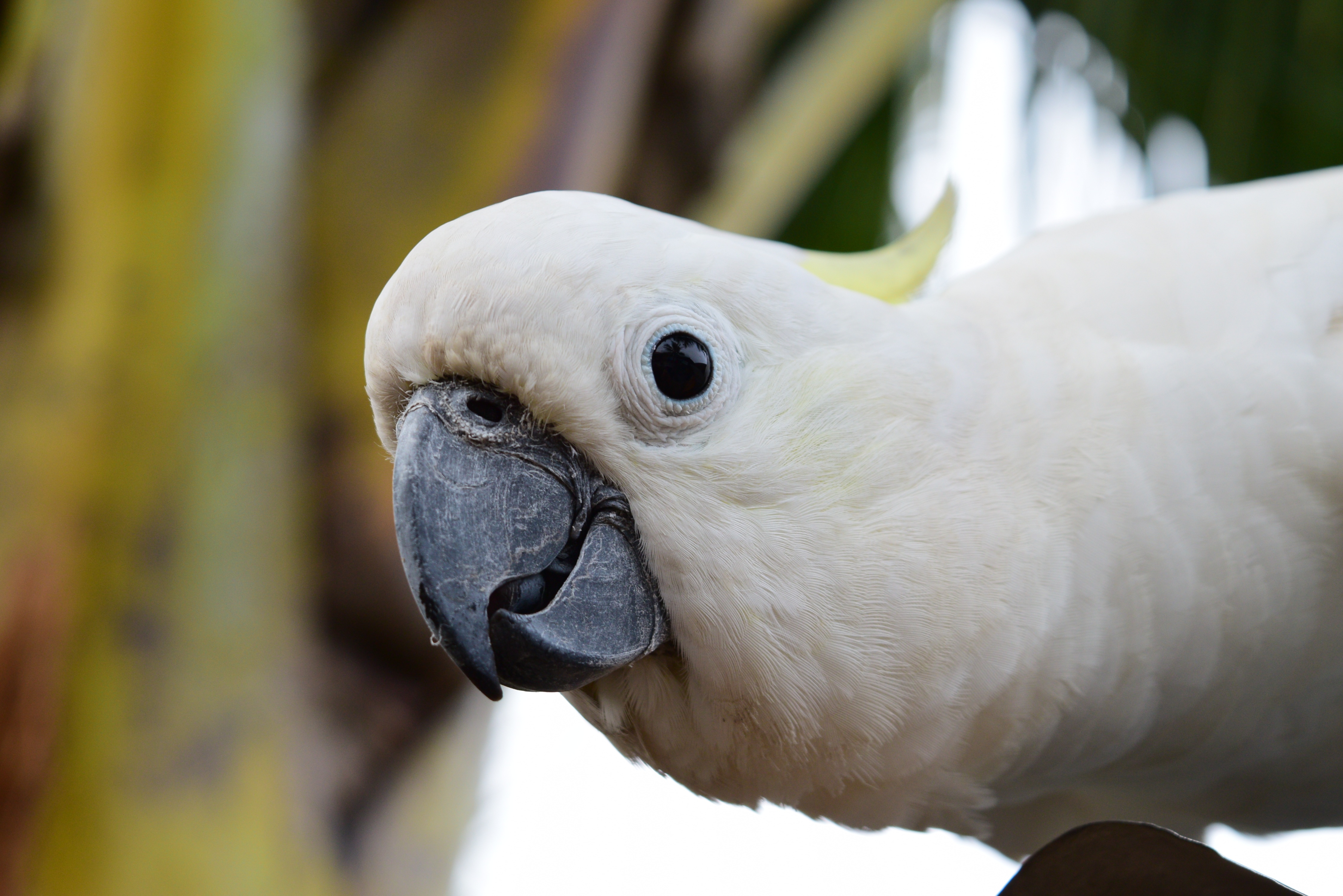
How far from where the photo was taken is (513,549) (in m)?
0.77

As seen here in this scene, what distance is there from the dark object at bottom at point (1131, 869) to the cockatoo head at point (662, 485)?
142mm

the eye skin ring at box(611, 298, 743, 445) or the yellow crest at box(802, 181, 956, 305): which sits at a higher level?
the yellow crest at box(802, 181, 956, 305)

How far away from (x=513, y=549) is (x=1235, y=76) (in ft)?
7.62

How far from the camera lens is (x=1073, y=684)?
0.89 metres

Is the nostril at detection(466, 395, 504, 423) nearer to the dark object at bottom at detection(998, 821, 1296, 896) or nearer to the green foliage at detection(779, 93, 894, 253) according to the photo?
the dark object at bottom at detection(998, 821, 1296, 896)

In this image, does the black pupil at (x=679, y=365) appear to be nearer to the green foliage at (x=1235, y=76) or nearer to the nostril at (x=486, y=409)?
the nostril at (x=486, y=409)

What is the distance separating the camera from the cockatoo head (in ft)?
2.51

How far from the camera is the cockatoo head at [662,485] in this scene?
2.51 ft

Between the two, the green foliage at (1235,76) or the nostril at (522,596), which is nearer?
the nostril at (522,596)

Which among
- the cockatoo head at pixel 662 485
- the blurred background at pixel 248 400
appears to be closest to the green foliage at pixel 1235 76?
the blurred background at pixel 248 400

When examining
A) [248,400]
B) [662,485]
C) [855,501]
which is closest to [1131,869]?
[855,501]

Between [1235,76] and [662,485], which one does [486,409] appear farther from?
[1235,76]

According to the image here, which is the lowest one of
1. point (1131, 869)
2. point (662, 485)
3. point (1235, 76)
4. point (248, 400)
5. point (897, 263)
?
point (248, 400)

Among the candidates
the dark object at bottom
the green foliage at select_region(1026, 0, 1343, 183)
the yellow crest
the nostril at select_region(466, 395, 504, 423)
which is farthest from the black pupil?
the green foliage at select_region(1026, 0, 1343, 183)
